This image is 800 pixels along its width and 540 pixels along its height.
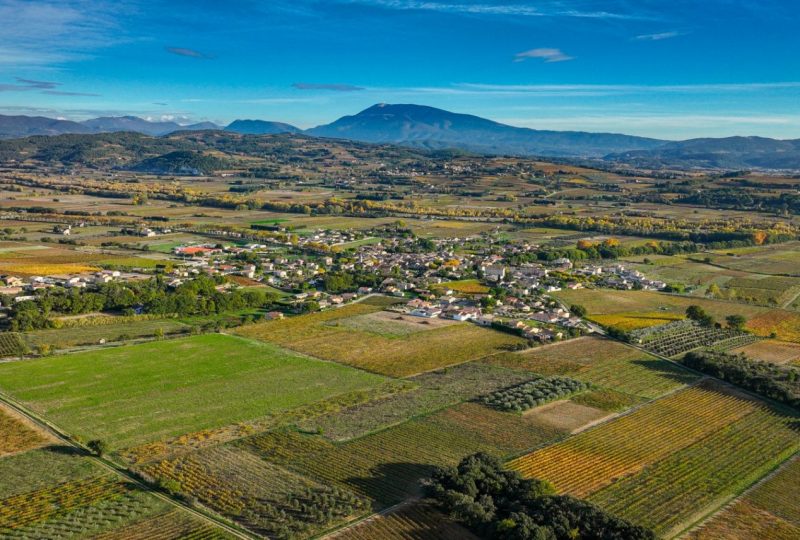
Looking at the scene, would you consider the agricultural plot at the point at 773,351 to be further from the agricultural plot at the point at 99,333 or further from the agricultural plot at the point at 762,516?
the agricultural plot at the point at 99,333

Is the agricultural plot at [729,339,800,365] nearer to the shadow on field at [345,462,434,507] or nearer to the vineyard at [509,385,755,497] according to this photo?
the vineyard at [509,385,755,497]

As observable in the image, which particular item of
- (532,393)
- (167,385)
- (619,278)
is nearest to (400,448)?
(532,393)

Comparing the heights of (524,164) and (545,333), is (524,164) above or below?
above

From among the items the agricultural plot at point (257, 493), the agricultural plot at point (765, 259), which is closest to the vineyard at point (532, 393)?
the agricultural plot at point (257, 493)

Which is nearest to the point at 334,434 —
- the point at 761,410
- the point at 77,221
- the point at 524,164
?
the point at 761,410

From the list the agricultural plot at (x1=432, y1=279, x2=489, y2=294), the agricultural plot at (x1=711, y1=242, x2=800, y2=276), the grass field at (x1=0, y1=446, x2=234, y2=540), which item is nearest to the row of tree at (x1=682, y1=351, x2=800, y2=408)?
the agricultural plot at (x1=432, y1=279, x2=489, y2=294)

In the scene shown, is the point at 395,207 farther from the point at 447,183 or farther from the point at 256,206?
the point at 447,183
